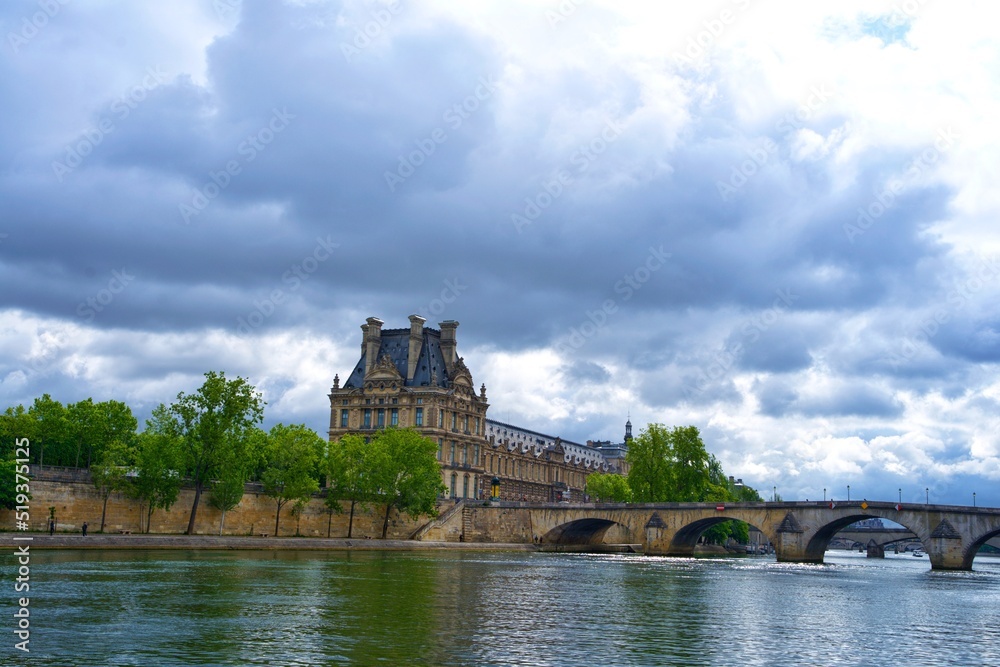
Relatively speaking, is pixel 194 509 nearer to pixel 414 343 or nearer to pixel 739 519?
pixel 739 519

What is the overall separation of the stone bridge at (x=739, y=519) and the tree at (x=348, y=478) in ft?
68.1

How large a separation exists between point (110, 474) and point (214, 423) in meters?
9.30

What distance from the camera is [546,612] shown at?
42.0 m

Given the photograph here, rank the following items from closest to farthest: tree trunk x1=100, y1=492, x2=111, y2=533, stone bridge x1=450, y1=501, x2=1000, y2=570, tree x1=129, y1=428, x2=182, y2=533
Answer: tree trunk x1=100, y1=492, x2=111, y2=533 < tree x1=129, y1=428, x2=182, y2=533 < stone bridge x1=450, y1=501, x2=1000, y2=570

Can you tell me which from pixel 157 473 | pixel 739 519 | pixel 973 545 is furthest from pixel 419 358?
pixel 973 545

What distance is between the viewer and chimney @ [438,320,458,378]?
161000 millimetres

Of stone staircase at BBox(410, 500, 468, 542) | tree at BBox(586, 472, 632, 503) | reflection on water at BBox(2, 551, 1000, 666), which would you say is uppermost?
tree at BBox(586, 472, 632, 503)

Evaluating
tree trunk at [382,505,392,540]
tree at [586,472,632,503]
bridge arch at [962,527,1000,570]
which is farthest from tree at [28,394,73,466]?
tree at [586,472,632,503]

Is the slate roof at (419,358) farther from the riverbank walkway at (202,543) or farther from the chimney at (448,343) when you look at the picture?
the riverbank walkway at (202,543)

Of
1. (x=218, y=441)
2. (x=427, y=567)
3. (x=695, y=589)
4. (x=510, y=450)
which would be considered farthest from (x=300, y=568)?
(x=510, y=450)

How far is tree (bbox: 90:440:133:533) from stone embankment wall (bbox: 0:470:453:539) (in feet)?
1.63

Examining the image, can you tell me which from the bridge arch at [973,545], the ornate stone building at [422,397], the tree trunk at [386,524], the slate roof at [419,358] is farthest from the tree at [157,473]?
the bridge arch at [973,545]

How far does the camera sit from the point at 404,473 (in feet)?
392

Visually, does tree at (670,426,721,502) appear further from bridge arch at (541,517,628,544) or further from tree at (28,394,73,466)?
tree at (28,394,73,466)
